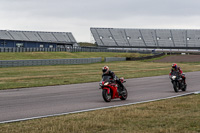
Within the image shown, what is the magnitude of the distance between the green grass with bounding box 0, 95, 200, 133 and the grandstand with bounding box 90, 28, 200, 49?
361 feet

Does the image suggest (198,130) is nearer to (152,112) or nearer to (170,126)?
(170,126)

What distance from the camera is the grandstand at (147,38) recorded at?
120500mm

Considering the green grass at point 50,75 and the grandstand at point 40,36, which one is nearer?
the green grass at point 50,75

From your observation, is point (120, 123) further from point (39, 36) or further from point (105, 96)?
point (39, 36)

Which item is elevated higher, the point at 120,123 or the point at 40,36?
the point at 40,36

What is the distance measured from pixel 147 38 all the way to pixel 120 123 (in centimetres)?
11917

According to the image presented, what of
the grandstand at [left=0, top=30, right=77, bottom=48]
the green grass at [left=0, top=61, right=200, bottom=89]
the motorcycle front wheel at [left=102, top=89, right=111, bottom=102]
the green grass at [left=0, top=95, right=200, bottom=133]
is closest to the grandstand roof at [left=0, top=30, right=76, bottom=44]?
the grandstand at [left=0, top=30, right=77, bottom=48]

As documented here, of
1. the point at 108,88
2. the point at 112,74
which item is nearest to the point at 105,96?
the point at 108,88

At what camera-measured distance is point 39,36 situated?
123 m

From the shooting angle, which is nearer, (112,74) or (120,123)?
(120,123)

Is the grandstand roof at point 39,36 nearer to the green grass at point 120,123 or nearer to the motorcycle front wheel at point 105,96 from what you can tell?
the motorcycle front wheel at point 105,96

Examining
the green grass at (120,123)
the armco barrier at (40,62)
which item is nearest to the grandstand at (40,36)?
the armco barrier at (40,62)

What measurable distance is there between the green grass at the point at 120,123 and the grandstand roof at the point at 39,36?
337 feet

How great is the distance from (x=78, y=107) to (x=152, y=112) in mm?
2994
